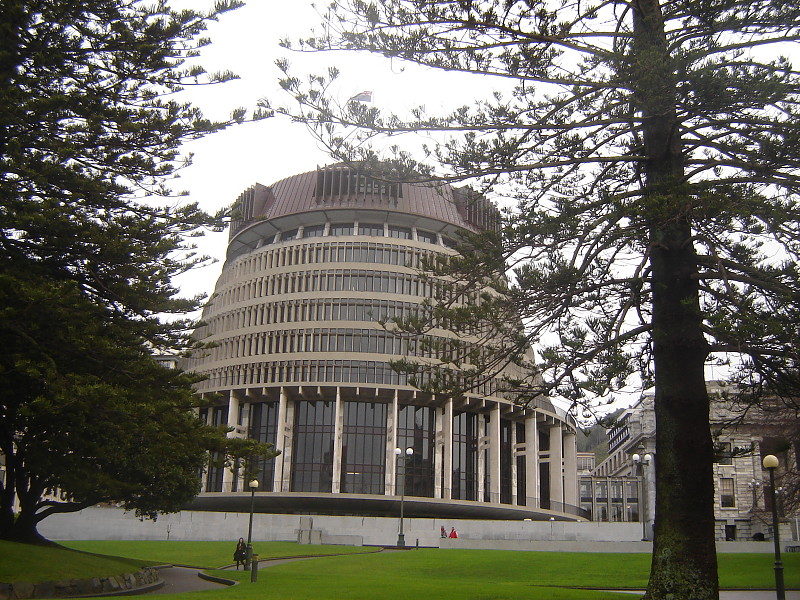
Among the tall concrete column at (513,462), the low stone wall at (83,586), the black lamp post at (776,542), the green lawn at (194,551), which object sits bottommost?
the green lawn at (194,551)

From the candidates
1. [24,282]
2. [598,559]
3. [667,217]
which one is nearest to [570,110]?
[667,217]

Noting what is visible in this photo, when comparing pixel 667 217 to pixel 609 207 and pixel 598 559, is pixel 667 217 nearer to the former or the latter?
pixel 609 207

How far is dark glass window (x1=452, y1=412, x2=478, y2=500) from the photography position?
6378cm

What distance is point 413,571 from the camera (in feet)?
93.1

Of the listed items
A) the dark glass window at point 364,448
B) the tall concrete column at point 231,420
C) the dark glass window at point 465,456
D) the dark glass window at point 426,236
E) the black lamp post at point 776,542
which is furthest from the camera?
the dark glass window at point 426,236

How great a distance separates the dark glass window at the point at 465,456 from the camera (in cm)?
6378

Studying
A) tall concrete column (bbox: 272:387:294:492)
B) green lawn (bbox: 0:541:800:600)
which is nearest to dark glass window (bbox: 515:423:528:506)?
tall concrete column (bbox: 272:387:294:492)

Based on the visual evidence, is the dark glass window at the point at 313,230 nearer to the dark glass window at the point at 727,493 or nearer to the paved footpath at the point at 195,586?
the paved footpath at the point at 195,586

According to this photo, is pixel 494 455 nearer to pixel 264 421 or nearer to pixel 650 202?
pixel 264 421

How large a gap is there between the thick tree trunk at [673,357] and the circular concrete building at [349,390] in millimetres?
44323

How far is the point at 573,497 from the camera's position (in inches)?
2847

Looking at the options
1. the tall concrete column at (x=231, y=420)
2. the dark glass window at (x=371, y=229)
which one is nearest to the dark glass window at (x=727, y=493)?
the dark glass window at (x=371, y=229)

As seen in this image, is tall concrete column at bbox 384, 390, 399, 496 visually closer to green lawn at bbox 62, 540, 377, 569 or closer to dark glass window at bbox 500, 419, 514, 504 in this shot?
dark glass window at bbox 500, 419, 514, 504

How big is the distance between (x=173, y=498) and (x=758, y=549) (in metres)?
28.0
